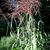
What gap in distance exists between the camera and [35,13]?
19.9ft

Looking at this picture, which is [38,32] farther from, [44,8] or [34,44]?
[44,8]

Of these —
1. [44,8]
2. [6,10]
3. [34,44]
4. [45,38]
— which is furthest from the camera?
[6,10]

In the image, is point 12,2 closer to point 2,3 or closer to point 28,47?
point 2,3

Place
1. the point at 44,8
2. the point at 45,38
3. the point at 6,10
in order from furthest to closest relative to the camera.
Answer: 1. the point at 6,10
2. the point at 44,8
3. the point at 45,38

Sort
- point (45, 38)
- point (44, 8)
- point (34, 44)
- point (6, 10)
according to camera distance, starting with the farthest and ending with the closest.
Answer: point (6, 10) < point (44, 8) < point (45, 38) < point (34, 44)

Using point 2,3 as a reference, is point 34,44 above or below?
below

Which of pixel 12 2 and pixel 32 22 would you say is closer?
pixel 32 22

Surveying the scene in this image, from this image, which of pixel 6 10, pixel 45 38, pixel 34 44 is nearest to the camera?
pixel 34 44

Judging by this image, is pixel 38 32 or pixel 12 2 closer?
pixel 38 32

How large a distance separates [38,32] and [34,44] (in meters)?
0.42

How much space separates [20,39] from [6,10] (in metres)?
2.45

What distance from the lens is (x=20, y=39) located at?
5.67m

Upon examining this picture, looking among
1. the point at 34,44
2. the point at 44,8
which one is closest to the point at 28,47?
the point at 34,44

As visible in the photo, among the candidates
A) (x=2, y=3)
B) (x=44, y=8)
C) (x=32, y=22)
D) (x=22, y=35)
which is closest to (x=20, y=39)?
(x=22, y=35)
